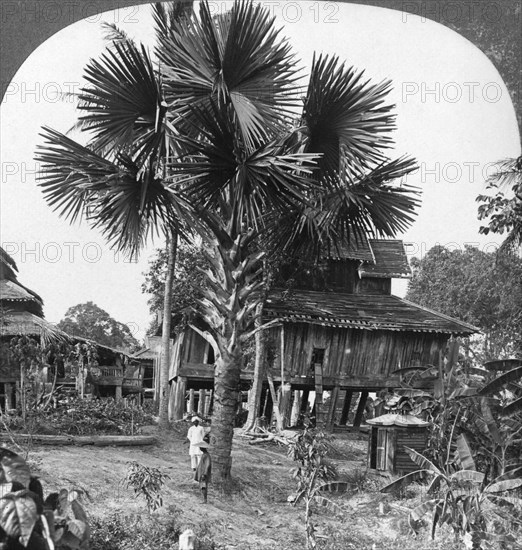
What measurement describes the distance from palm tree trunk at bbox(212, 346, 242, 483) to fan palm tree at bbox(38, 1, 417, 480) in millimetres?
14

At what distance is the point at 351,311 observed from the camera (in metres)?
9.95

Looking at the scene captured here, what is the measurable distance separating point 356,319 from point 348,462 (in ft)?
6.76

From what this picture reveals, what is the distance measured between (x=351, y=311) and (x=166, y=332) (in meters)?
2.37

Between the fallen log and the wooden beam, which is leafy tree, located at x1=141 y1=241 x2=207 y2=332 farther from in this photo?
the wooden beam

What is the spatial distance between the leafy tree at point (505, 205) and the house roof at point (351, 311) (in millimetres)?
1408

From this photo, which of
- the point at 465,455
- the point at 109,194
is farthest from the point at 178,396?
the point at 465,455

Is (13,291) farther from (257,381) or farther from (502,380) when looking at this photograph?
(257,381)

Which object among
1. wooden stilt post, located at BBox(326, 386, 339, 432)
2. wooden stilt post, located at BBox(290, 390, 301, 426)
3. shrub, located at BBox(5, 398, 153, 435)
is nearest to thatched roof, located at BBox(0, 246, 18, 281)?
shrub, located at BBox(5, 398, 153, 435)

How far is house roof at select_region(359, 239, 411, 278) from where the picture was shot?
8.57 meters

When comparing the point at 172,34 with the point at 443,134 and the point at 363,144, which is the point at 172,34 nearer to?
the point at 363,144

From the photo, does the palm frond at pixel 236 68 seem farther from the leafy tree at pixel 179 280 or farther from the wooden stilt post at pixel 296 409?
the wooden stilt post at pixel 296 409

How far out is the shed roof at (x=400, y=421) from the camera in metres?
9.42

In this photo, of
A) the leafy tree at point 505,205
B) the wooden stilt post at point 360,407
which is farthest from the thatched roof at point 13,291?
the wooden stilt post at point 360,407

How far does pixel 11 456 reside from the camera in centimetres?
546
